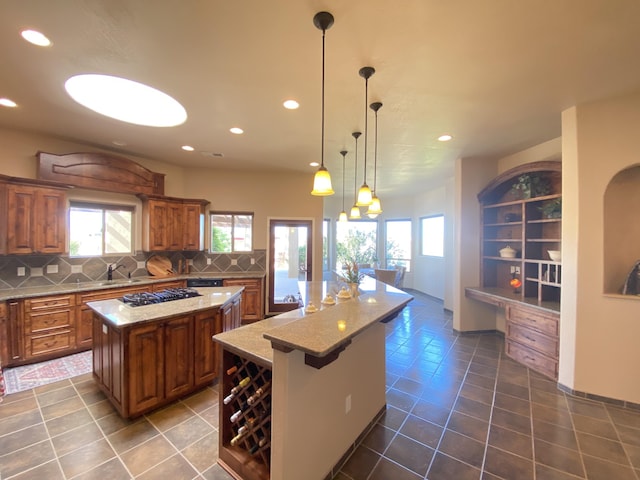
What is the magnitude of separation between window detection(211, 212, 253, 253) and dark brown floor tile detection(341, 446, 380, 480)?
417 centimetres

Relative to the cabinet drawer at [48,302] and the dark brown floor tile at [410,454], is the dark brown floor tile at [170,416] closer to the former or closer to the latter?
the dark brown floor tile at [410,454]

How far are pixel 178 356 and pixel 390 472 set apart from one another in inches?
79.5

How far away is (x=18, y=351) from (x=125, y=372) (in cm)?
222

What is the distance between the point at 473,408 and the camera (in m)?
2.47

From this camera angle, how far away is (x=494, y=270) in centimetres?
441

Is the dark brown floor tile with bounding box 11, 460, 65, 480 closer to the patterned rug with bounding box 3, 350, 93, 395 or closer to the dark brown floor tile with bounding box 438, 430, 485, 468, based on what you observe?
the patterned rug with bounding box 3, 350, 93, 395

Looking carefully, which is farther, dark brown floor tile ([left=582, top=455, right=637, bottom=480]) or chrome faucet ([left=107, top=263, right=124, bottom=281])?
chrome faucet ([left=107, top=263, right=124, bottom=281])

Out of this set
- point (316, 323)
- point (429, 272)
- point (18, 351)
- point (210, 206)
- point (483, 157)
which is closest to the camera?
point (316, 323)

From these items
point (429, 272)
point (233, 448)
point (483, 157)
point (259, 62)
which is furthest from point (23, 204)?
point (429, 272)

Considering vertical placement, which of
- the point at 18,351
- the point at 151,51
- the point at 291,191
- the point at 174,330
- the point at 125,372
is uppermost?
the point at 151,51

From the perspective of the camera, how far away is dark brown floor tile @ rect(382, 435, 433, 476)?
183 centimetres

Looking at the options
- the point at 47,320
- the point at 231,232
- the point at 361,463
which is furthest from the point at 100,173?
the point at 361,463

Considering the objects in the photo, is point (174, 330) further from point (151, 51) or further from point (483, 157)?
point (483, 157)

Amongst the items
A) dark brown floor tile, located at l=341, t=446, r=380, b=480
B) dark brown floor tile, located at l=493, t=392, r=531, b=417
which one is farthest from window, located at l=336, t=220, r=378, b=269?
dark brown floor tile, located at l=341, t=446, r=380, b=480
